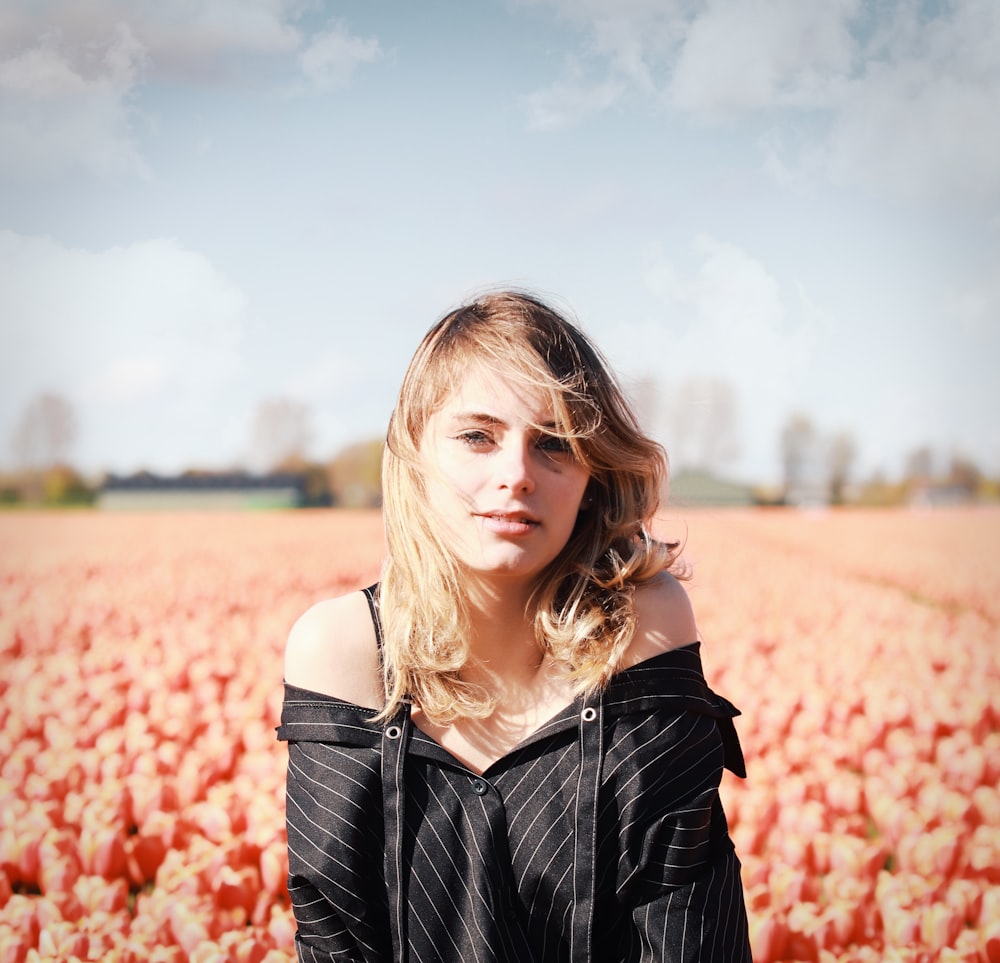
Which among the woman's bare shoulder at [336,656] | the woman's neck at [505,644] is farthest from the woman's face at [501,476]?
the woman's bare shoulder at [336,656]

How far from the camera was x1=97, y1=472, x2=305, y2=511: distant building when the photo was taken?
324 inches

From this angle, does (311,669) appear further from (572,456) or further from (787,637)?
(787,637)

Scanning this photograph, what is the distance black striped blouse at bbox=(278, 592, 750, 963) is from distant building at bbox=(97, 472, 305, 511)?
20.5 ft

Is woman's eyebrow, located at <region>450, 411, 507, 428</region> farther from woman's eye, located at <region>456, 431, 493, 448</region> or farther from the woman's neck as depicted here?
the woman's neck

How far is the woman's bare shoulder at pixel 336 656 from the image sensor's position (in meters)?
1.63

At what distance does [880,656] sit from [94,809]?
9.35ft

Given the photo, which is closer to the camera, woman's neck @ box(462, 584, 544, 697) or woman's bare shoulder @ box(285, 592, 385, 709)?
woman's bare shoulder @ box(285, 592, 385, 709)

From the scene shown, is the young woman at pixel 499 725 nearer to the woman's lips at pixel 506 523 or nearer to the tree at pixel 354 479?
the woman's lips at pixel 506 523

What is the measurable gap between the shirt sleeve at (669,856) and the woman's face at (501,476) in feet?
1.18

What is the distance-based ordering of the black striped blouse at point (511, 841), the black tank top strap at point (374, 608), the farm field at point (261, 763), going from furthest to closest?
the farm field at point (261, 763) → the black tank top strap at point (374, 608) → the black striped blouse at point (511, 841)

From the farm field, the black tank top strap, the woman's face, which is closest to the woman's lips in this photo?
the woman's face

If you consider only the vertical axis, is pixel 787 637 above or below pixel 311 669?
below

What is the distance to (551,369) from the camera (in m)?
1.62

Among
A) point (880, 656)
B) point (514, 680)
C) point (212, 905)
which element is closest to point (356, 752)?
point (514, 680)
